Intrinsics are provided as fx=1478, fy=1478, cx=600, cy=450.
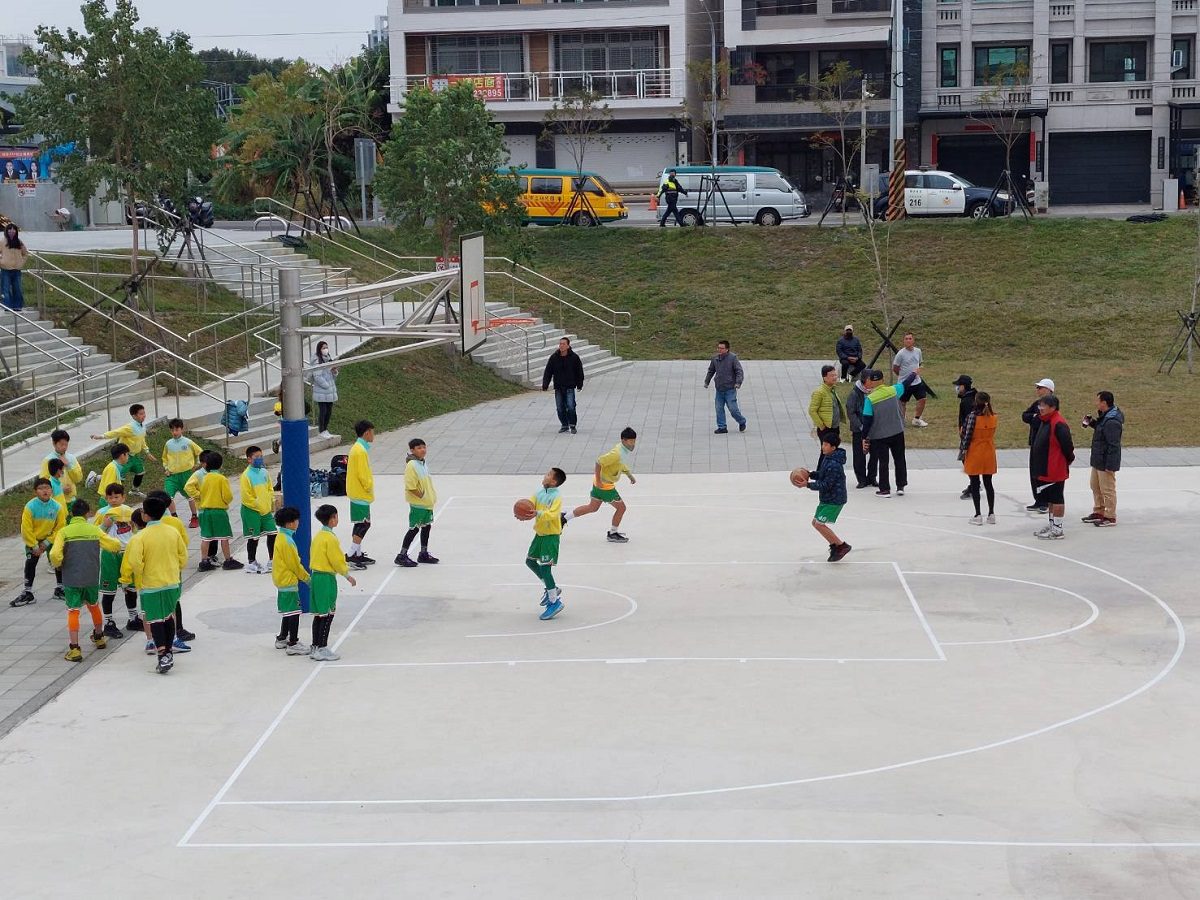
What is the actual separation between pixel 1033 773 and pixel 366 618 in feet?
23.9

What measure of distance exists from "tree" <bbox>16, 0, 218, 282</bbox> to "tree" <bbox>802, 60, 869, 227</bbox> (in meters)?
27.2

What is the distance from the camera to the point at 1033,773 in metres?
11.1

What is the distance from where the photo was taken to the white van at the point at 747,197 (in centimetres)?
4478

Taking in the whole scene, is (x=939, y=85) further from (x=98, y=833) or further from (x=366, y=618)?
(x=98, y=833)

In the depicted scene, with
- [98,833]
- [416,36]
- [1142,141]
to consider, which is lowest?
[98,833]

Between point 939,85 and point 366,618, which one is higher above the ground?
point 939,85

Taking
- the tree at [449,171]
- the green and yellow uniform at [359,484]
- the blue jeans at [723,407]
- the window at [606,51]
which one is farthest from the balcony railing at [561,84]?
the green and yellow uniform at [359,484]

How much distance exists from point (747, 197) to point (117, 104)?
2255cm

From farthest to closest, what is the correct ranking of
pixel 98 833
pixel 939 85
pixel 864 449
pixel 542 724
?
pixel 939 85 → pixel 864 449 → pixel 542 724 → pixel 98 833

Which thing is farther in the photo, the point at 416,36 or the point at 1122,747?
the point at 416,36

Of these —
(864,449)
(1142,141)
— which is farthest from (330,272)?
(1142,141)

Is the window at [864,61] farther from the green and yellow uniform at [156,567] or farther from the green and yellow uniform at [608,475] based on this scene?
the green and yellow uniform at [156,567]

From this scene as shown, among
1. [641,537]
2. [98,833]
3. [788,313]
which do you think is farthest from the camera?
[788,313]

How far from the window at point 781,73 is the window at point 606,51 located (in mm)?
4229
